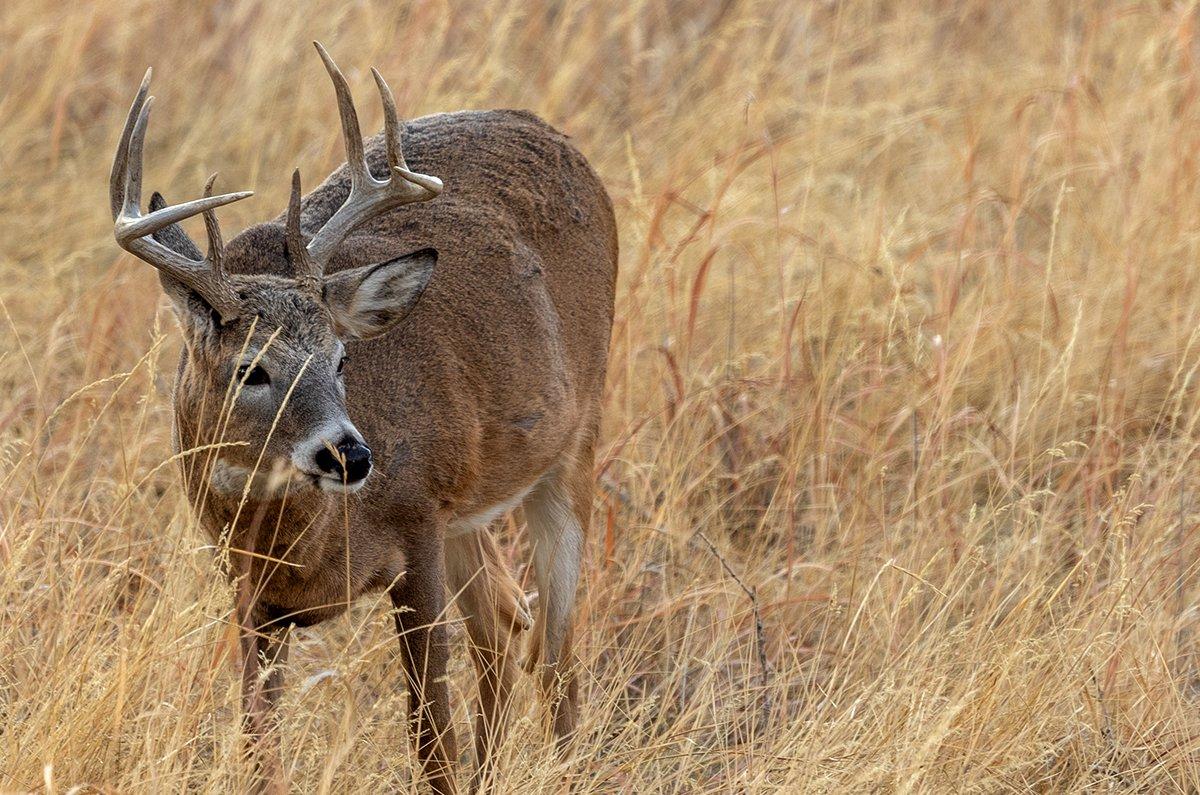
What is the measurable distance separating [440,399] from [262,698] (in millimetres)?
848

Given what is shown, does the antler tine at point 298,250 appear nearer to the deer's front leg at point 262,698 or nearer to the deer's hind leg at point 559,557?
the deer's front leg at point 262,698

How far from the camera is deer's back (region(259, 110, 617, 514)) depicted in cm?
416

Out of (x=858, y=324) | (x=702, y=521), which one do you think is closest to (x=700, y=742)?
(x=702, y=521)

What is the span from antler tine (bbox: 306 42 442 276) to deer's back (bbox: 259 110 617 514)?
247 mm

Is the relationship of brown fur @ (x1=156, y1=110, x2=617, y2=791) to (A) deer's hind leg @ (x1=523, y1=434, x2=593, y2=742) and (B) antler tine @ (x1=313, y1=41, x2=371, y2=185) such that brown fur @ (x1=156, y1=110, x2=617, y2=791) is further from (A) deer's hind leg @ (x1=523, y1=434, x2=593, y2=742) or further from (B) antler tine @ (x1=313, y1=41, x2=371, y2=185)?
(B) antler tine @ (x1=313, y1=41, x2=371, y2=185)

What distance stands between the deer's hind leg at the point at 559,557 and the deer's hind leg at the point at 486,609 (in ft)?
0.26

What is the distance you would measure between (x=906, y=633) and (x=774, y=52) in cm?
485

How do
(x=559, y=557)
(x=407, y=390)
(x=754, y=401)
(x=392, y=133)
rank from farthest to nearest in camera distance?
(x=754, y=401) < (x=559, y=557) < (x=407, y=390) < (x=392, y=133)

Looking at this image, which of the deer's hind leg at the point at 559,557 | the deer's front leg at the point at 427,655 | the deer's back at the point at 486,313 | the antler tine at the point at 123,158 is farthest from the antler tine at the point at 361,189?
the deer's hind leg at the point at 559,557

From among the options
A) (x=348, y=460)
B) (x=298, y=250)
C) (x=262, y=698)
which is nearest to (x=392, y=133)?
(x=298, y=250)

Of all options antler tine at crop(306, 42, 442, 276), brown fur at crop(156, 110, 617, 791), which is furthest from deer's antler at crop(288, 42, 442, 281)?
brown fur at crop(156, 110, 617, 791)

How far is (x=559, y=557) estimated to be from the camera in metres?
4.75

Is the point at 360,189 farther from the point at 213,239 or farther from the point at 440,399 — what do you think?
the point at 440,399

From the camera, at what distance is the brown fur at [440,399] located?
3.74m
